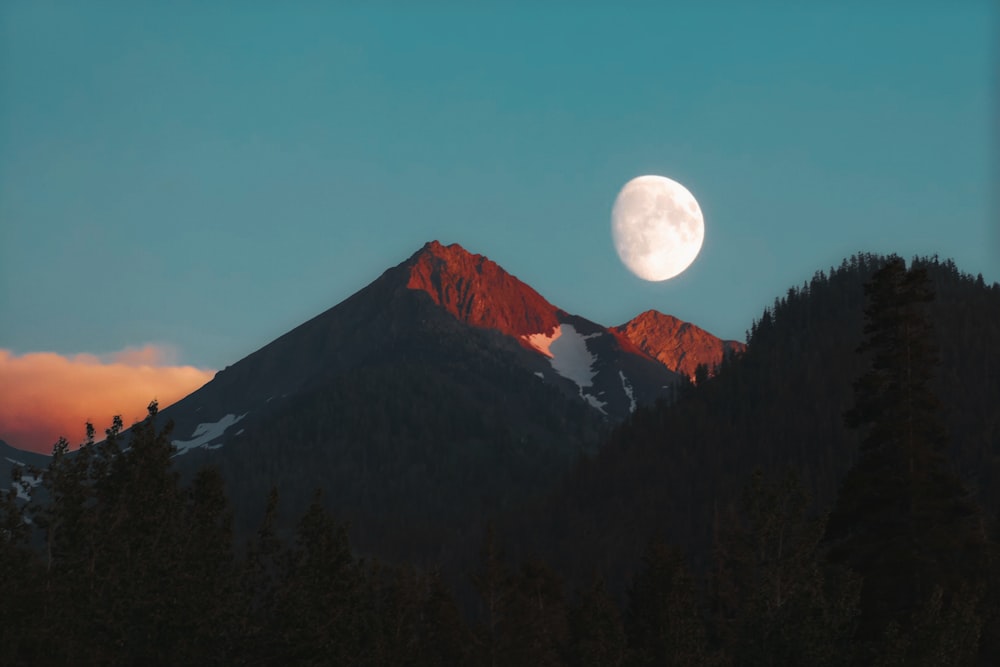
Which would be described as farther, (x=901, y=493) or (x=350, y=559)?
(x=350, y=559)

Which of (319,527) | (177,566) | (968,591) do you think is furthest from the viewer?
(319,527)

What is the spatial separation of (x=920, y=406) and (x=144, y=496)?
96.5 feet

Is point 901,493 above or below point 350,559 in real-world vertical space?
below

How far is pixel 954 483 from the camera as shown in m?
43.4

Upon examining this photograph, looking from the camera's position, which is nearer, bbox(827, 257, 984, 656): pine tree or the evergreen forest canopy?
the evergreen forest canopy

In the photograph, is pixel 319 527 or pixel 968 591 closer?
pixel 968 591

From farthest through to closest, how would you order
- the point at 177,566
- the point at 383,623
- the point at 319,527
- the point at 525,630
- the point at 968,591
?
the point at 525,630
the point at 383,623
the point at 319,527
the point at 177,566
the point at 968,591

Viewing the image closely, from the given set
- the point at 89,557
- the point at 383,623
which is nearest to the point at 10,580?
the point at 89,557

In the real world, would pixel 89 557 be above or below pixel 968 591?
above

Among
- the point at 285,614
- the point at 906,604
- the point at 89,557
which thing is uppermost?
the point at 89,557

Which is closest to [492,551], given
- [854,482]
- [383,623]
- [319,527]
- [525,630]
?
[525,630]

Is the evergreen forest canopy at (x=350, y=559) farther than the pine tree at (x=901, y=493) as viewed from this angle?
No

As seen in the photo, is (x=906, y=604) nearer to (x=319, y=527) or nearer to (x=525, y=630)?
(x=319, y=527)

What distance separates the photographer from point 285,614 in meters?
43.9
